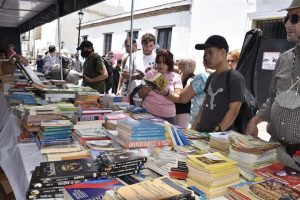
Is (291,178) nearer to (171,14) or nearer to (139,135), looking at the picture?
(139,135)

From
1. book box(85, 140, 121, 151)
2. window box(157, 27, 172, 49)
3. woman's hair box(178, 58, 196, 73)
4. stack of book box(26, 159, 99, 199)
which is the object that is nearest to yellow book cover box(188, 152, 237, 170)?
stack of book box(26, 159, 99, 199)

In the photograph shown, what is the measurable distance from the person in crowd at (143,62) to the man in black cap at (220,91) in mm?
1549

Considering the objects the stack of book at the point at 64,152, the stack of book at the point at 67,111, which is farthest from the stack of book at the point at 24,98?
the stack of book at the point at 64,152

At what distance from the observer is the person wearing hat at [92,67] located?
14.9ft

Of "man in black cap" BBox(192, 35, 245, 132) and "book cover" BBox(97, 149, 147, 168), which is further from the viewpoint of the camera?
"man in black cap" BBox(192, 35, 245, 132)

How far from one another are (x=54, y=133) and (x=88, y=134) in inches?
8.5

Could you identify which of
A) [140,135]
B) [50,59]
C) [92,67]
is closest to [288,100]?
[140,135]

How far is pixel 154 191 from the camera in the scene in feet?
3.37

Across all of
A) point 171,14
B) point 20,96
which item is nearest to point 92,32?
point 171,14

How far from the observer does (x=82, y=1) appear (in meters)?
4.36

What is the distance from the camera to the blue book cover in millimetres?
1104

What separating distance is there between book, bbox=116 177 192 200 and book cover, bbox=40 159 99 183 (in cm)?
31

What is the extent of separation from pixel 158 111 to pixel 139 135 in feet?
4.35

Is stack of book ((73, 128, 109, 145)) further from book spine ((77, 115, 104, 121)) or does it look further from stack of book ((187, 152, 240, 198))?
stack of book ((187, 152, 240, 198))
